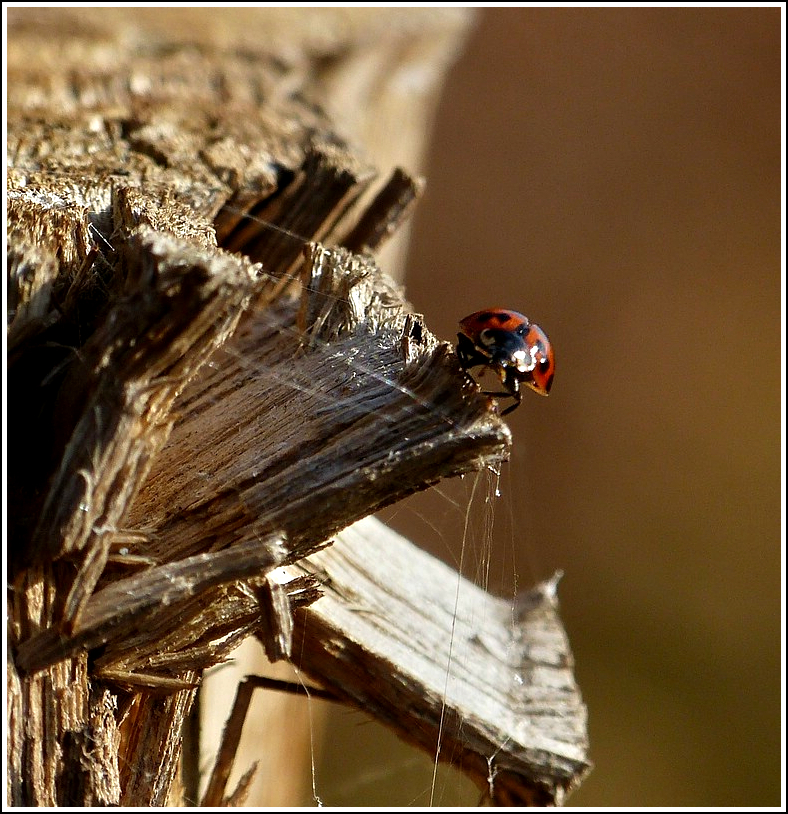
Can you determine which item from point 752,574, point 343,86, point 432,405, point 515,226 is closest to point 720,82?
point 515,226

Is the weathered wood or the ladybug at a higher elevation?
the ladybug

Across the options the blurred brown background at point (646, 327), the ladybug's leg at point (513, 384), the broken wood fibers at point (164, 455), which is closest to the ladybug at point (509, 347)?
the ladybug's leg at point (513, 384)

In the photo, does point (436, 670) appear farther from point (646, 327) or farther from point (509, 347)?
point (646, 327)

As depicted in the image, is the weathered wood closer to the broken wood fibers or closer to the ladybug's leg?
the broken wood fibers

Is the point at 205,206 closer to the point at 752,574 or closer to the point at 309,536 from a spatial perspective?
the point at 309,536

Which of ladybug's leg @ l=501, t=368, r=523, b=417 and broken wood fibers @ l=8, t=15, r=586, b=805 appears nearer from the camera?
broken wood fibers @ l=8, t=15, r=586, b=805

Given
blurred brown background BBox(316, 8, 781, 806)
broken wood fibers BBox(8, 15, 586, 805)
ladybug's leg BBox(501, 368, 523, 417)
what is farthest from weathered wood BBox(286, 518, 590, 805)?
blurred brown background BBox(316, 8, 781, 806)

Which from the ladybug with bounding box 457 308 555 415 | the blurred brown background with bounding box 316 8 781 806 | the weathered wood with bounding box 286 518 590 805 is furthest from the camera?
the blurred brown background with bounding box 316 8 781 806
